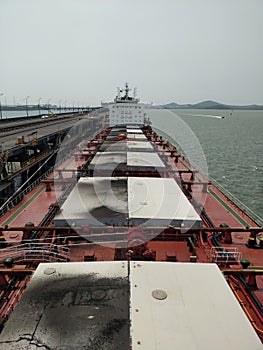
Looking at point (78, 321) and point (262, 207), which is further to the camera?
point (262, 207)

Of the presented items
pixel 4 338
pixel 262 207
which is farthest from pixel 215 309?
pixel 262 207

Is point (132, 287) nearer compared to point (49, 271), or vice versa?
point (132, 287)

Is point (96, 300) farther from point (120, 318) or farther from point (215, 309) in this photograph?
point (215, 309)

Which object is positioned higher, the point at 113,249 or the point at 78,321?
the point at 78,321

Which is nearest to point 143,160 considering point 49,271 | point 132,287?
point 49,271

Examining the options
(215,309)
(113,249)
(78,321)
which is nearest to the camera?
(78,321)

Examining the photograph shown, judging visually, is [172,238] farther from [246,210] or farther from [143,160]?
[246,210]

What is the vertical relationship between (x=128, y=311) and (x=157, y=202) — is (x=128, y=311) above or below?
below

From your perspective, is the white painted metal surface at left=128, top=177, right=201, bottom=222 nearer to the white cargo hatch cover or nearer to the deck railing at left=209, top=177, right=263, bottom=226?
the white cargo hatch cover

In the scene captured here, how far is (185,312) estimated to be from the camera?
4.61 meters

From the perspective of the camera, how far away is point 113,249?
930cm

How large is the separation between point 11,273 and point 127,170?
10.3m

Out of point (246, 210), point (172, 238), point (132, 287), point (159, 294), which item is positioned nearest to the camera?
point (159, 294)

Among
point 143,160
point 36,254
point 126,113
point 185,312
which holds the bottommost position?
point 36,254
